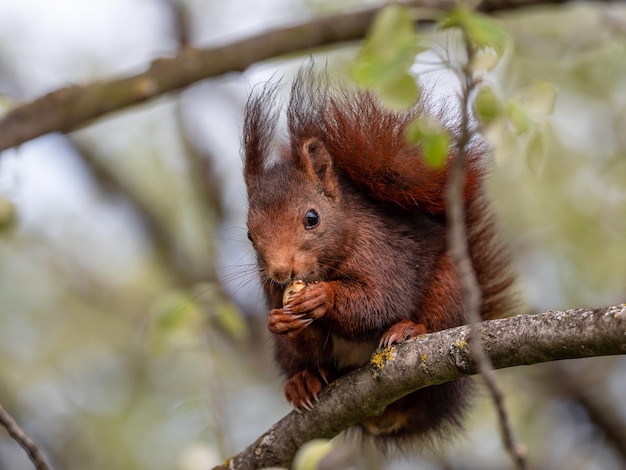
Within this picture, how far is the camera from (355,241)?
3066 mm

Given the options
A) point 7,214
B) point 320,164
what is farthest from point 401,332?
point 7,214

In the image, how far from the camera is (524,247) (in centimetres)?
577

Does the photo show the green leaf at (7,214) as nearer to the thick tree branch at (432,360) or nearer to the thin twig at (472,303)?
the thick tree branch at (432,360)

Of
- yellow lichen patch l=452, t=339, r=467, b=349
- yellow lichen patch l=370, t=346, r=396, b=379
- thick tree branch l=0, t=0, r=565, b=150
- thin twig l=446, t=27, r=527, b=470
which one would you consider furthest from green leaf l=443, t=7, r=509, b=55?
thick tree branch l=0, t=0, r=565, b=150

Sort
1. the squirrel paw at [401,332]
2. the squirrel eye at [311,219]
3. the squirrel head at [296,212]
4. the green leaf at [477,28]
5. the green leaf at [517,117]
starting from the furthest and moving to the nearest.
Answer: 1. the squirrel eye at [311,219]
2. the squirrel head at [296,212]
3. the squirrel paw at [401,332]
4. the green leaf at [517,117]
5. the green leaf at [477,28]

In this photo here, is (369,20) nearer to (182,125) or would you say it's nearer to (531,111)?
(531,111)

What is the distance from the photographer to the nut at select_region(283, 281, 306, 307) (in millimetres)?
2824

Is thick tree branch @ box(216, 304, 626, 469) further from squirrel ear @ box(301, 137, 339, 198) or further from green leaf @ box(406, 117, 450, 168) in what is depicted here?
squirrel ear @ box(301, 137, 339, 198)

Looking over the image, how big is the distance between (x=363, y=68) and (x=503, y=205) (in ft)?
15.8

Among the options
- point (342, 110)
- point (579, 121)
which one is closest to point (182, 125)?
point (579, 121)

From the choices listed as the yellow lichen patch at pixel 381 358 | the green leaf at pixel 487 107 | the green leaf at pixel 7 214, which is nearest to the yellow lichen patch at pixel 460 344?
the yellow lichen patch at pixel 381 358

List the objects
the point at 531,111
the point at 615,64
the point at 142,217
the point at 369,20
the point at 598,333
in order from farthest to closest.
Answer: the point at 142,217
the point at 615,64
the point at 369,20
the point at 531,111
the point at 598,333

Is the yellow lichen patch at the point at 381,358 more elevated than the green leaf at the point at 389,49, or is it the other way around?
the green leaf at the point at 389,49

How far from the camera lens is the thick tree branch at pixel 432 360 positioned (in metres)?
2.03
